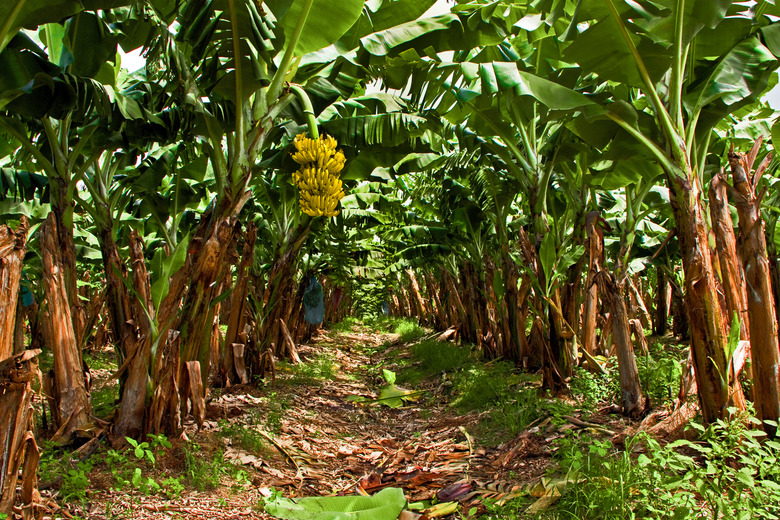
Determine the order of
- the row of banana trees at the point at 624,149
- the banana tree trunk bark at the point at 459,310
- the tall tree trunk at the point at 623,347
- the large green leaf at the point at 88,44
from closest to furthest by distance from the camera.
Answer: the row of banana trees at the point at 624,149 → the large green leaf at the point at 88,44 → the tall tree trunk at the point at 623,347 → the banana tree trunk bark at the point at 459,310

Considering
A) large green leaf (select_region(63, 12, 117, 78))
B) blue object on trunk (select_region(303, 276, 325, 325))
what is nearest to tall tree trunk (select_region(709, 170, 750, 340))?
large green leaf (select_region(63, 12, 117, 78))

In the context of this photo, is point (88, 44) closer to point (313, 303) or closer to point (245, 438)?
point (245, 438)

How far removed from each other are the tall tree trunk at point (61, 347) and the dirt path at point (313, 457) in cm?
61

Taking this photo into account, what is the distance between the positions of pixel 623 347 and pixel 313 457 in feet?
9.70

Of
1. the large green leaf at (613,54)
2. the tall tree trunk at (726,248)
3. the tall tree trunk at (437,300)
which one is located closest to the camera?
the tall tree trunk at (726,248)

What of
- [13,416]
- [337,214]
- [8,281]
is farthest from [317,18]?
[13,416]

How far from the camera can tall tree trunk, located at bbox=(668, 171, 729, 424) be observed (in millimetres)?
3191

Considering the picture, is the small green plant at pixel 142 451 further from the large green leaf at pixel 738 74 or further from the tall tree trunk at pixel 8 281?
the large green leaf at pixel 738 74

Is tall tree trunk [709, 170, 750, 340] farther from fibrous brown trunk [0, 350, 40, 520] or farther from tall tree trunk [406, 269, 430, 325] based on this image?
tall tree trunk [406, 269, 430, 325]

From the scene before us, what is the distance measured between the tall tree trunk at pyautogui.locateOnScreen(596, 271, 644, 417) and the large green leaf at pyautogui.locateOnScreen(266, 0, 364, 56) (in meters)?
3.10

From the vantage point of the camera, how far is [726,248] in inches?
133

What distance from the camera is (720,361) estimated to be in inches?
126

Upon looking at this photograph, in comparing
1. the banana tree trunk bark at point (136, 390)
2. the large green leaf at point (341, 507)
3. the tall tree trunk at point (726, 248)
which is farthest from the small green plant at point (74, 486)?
the tall tree trunk at point (726, 248)

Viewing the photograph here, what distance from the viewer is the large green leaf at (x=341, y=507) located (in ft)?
9.64
